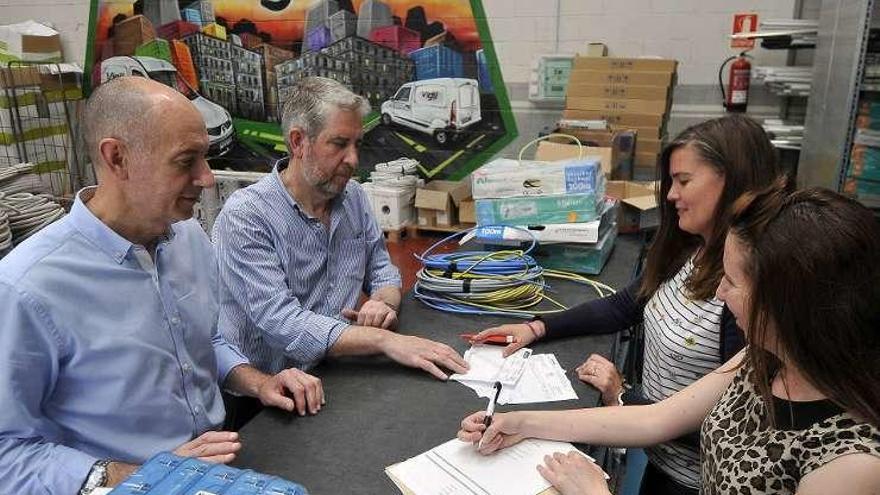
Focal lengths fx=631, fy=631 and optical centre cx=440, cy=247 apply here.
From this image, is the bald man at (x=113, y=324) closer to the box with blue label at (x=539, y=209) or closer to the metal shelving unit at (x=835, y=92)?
the box with blue label at (x=539, y=209)

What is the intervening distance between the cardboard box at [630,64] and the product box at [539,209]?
6.58ft

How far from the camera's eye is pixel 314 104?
1.85 meters

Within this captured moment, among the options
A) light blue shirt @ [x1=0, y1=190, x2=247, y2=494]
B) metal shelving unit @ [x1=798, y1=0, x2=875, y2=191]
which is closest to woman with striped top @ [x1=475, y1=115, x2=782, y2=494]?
light blue shirt @ [x1=0, y1=190, x2=247, y2=494]

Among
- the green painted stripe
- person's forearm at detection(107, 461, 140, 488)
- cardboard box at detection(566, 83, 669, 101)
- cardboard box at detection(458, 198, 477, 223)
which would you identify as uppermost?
cardboard box at detection(566, 83, 669, 101)

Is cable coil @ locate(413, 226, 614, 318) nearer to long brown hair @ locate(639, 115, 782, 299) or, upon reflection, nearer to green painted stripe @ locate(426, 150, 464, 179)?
long brown hair @ locate(639, 115, 782, 299)

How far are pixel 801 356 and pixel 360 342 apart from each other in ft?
3.28

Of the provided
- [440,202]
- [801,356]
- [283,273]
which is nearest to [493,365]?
[283,273]

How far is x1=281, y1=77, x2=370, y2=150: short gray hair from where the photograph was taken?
1853 mm

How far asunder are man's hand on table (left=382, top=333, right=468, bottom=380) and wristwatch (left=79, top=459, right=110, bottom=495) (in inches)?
26.2

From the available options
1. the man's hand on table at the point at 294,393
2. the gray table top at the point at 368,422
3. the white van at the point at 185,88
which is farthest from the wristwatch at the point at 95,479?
the white van at the point at 185,88

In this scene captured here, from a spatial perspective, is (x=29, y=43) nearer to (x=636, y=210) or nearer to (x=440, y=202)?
(x=440, y=202)

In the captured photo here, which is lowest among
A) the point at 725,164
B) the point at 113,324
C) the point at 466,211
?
the point at 466,211

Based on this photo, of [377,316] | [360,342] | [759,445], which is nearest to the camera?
[759,445]

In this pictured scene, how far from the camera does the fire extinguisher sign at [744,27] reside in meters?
4.06
